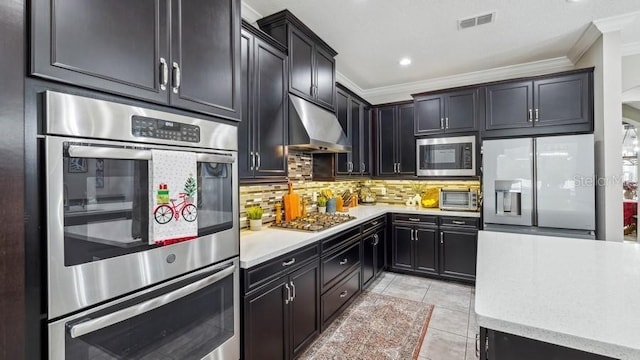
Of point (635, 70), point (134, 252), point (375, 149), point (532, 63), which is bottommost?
point (134, 252)

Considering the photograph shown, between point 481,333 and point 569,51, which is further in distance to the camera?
point 569,51

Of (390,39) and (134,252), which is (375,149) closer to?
(390,39)

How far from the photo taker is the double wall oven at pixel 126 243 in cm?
96

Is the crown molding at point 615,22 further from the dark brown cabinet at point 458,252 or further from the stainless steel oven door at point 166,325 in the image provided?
the stainless steel oven door at point 166,325

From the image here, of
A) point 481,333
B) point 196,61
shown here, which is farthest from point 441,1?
point 481,333

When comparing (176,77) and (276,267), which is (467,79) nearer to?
(276,267)

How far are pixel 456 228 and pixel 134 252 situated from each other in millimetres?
3672

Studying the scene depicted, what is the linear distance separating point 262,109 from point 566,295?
2087mm

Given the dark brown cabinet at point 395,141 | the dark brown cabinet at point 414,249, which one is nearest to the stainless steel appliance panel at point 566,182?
the dark brown cabinet at point 414,249

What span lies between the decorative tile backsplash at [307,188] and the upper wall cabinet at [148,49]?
100 cm

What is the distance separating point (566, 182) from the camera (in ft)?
10.3

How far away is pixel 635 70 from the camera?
3.23 metres

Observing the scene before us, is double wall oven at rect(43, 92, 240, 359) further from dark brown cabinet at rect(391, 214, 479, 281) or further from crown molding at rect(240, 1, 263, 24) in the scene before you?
dark brown cabinet at rect(391, 214, 479, 281)

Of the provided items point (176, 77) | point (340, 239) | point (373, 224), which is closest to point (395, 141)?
point (373, 224)
